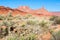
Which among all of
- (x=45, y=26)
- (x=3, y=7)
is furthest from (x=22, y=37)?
(x=3, y=7)

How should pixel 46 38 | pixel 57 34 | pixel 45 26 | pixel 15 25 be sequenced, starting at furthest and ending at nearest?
pixel 45 26 < pixel 15 25 < pixel 46 38 < pixel 57 34

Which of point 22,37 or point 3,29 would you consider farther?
point 3,29

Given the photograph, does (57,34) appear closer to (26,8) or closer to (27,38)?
(27,38)

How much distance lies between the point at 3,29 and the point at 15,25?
3.05ft

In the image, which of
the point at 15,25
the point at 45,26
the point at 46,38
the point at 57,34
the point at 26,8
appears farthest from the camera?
the point at 26,8

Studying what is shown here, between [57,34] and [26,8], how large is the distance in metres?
51.6

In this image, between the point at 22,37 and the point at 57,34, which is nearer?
the point at 22,37

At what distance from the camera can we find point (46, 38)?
14.3 metres

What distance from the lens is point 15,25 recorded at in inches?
605

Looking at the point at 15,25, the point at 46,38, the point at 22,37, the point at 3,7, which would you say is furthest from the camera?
the point at 3,7

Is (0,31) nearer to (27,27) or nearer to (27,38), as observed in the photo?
(27,27)

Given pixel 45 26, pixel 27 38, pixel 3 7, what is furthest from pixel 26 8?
pixel 27 38

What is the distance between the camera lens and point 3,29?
15.0 metres

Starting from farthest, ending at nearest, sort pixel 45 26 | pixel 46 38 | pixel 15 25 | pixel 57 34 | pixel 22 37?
1. pixel 45 26
2. pixel 15 25
3. pixel 46 38
4. pixel 57 34
5. pixel 22 37
